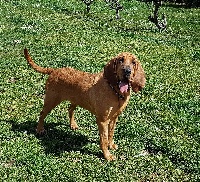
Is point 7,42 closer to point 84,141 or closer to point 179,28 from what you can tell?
point 84,141

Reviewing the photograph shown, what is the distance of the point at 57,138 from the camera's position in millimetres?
9703

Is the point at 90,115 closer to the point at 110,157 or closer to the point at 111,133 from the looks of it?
the point at 111,133

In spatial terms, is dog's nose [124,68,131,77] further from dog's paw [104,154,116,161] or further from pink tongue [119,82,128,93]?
dog's paw [104,154,116,161]

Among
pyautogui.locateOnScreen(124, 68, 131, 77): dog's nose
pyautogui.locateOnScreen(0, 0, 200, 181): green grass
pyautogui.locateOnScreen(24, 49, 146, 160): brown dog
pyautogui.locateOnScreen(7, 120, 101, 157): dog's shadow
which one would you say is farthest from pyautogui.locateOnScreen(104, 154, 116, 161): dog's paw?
pyautogui.locateOnScreen(124, 68, 131, 77): dog's nose

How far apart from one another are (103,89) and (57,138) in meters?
2.11

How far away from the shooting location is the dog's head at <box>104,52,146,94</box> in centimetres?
782

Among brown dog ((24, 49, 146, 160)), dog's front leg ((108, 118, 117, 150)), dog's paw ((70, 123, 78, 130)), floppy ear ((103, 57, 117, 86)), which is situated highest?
floppy ear ((103, 57, 117, 86))

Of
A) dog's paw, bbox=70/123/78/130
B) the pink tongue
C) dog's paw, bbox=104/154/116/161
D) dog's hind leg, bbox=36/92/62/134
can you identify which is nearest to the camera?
the pink tongue

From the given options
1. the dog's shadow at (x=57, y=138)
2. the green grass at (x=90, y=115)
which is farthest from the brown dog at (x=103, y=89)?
the green grass at (x=90, y=115)

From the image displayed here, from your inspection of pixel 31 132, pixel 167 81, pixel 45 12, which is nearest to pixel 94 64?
pixel 167 81

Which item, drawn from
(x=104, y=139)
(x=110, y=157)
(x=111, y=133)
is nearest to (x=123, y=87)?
(x=104, y=139)

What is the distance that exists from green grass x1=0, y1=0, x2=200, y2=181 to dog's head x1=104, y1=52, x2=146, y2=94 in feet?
6.09

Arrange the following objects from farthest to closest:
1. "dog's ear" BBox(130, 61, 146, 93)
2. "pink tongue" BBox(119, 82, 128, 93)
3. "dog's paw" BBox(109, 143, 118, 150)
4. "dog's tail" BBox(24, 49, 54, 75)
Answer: "dog's tail" BBox(24, 49, 54, 75)
"dog's paw" BBox(109, 143, 118, 150)
"dog's ear" BBox(130, 61, 146, 93)
"pink tongue" BBox(119, 82, 128, 93)

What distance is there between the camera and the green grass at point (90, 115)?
8.55m
